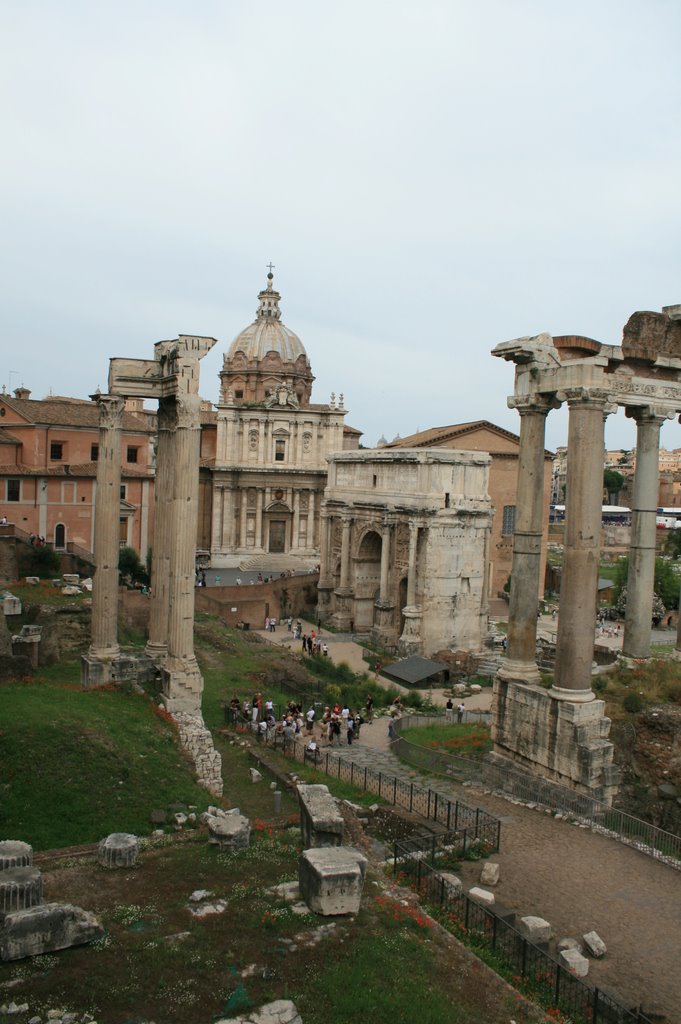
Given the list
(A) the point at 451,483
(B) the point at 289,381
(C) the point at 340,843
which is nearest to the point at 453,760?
(C) the point at 340,843

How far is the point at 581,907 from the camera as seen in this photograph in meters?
10.7

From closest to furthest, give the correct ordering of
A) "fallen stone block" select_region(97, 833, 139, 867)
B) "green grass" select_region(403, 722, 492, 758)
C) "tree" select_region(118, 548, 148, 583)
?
"fallen stone block" select_region(97, 833, 139, 867)
"green grass" select_region(403, 722, 492, 758)
"tree" select_region(118, 548, 148, 583)

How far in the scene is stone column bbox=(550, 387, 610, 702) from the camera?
13922 millimetres

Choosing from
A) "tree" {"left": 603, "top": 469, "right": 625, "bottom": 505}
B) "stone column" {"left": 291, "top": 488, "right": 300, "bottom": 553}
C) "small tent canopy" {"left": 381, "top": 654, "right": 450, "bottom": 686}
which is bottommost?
"small tent canopy" {"left": 381, "top": 654, "right": 450, "bottom": 686}

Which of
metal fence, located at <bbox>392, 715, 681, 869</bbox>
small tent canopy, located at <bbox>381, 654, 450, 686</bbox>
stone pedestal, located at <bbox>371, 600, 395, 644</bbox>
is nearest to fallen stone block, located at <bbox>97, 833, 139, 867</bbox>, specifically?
metal fence, located at <bbox>392, 715, 681, 869</bbox>

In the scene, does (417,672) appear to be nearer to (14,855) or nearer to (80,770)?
(80,770)

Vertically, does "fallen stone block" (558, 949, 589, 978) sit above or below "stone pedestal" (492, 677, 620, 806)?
below

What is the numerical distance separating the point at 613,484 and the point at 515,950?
114534 mm

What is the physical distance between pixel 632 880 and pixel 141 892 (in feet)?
21.8

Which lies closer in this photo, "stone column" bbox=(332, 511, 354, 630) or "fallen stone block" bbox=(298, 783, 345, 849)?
"fallen stone block" bbox=(298, 783, 345, 849)

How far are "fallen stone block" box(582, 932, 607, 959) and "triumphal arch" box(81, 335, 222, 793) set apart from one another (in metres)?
7.70

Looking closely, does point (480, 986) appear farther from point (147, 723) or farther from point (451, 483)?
point (451, 483)

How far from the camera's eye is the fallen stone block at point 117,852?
9.92 m

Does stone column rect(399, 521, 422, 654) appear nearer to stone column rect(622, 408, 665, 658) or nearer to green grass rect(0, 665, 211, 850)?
stone column rect(622, 408, 665, 658)
